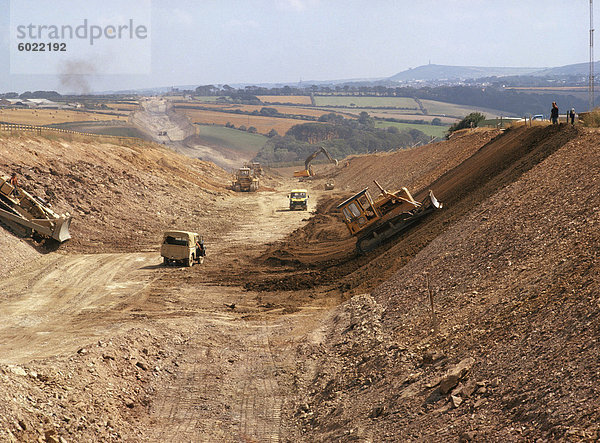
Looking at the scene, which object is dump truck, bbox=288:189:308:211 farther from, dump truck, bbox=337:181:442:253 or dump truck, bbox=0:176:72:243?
dump truck, bbox=337:181:442:253

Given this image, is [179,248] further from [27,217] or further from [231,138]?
[231,138]

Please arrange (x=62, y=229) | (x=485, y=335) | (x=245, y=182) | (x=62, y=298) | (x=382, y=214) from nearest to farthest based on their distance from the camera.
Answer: (x=485, y=335) < (x=62, y=298) < (x=382, y=214) < (x=62, y=229) < (x=245, y=182)

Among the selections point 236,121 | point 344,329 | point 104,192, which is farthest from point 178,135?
point 344,329

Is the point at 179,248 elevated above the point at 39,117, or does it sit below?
below

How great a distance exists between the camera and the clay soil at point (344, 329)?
11680mm

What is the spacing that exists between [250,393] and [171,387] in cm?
196

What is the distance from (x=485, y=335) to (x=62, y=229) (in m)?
26.7

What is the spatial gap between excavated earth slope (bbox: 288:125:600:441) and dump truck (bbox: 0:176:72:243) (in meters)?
18.8

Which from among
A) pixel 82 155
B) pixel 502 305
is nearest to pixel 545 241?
pixel 502 305

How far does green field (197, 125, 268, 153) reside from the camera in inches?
5392

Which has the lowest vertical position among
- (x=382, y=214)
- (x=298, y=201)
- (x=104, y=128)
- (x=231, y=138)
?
(x=298, y=201)

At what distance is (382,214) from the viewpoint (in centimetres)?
2861

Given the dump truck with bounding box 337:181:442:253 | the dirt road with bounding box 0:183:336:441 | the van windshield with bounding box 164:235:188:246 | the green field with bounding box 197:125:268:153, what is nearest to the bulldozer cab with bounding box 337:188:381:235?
the dump truck with bounding box 337:181:442:253

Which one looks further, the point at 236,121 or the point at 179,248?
the point at 236,121
